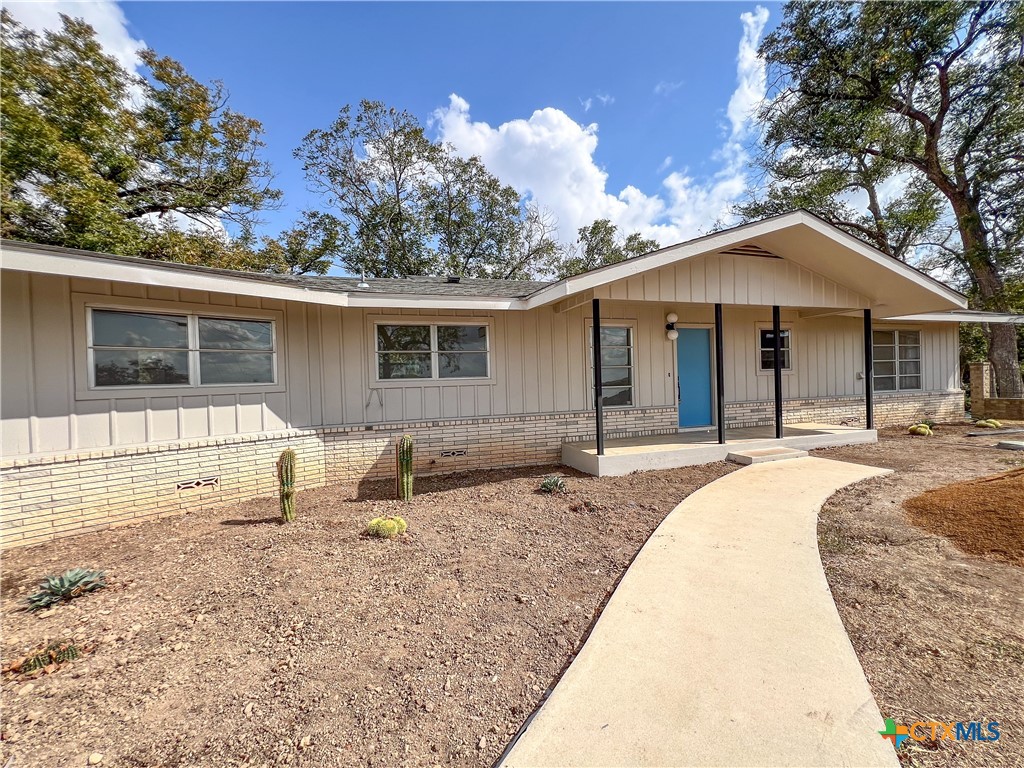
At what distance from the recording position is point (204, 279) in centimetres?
488

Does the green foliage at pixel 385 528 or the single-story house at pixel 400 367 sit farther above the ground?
the single-story house at pixel 400 367

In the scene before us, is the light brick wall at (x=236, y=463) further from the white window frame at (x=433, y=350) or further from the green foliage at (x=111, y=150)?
the green foliage at (x=111, y=150)

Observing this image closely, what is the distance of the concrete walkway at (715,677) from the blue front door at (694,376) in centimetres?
529

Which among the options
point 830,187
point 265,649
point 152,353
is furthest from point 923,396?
point 152,353

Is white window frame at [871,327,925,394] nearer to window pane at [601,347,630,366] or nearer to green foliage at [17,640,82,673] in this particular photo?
window pane at [601,347,630,366]

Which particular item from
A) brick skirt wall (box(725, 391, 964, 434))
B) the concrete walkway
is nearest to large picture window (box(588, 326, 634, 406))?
brick skirt wall (box(725, 391, 964, 434))

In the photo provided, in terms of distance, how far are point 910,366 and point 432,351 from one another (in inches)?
532

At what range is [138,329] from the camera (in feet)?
16.5

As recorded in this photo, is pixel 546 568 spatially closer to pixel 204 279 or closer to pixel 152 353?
pixel 204 279

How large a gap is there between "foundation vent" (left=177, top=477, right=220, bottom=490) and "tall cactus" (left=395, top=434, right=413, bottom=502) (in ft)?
7.99

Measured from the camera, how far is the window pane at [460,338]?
23.7 ft

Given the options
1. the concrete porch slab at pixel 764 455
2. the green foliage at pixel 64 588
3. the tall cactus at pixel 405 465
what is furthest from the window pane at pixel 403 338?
the concrete porch slab at pixel 764 455

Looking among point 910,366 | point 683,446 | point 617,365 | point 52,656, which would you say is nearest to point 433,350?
point 617,365

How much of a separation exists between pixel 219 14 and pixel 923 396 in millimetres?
19156
